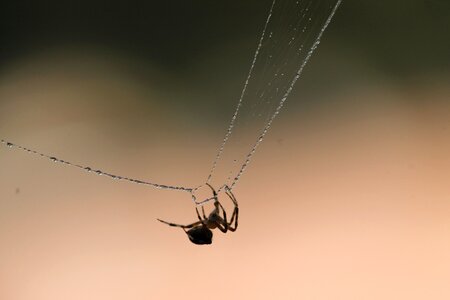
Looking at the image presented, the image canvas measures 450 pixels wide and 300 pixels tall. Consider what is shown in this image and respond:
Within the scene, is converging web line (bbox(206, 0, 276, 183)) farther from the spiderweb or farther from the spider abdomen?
the spider abdomen

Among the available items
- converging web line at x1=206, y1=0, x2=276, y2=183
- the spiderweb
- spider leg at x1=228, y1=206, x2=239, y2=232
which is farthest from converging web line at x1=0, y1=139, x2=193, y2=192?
spider leg at x1=228, y1=206, x2=239, y2=232

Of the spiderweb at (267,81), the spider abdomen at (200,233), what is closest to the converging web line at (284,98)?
the spiderweb at (267,81)

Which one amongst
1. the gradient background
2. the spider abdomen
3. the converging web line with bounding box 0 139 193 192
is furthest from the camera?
the converging web line with bounding box 0 139 193 192

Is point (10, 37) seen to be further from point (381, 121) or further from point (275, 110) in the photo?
point (381, 121)

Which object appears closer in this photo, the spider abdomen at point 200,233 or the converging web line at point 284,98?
the spider abdomen at point 200,233

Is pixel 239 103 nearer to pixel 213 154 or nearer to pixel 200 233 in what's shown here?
pixel 213 154

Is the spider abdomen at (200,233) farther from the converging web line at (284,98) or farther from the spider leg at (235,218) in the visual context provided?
the converging web line at (284,98)
